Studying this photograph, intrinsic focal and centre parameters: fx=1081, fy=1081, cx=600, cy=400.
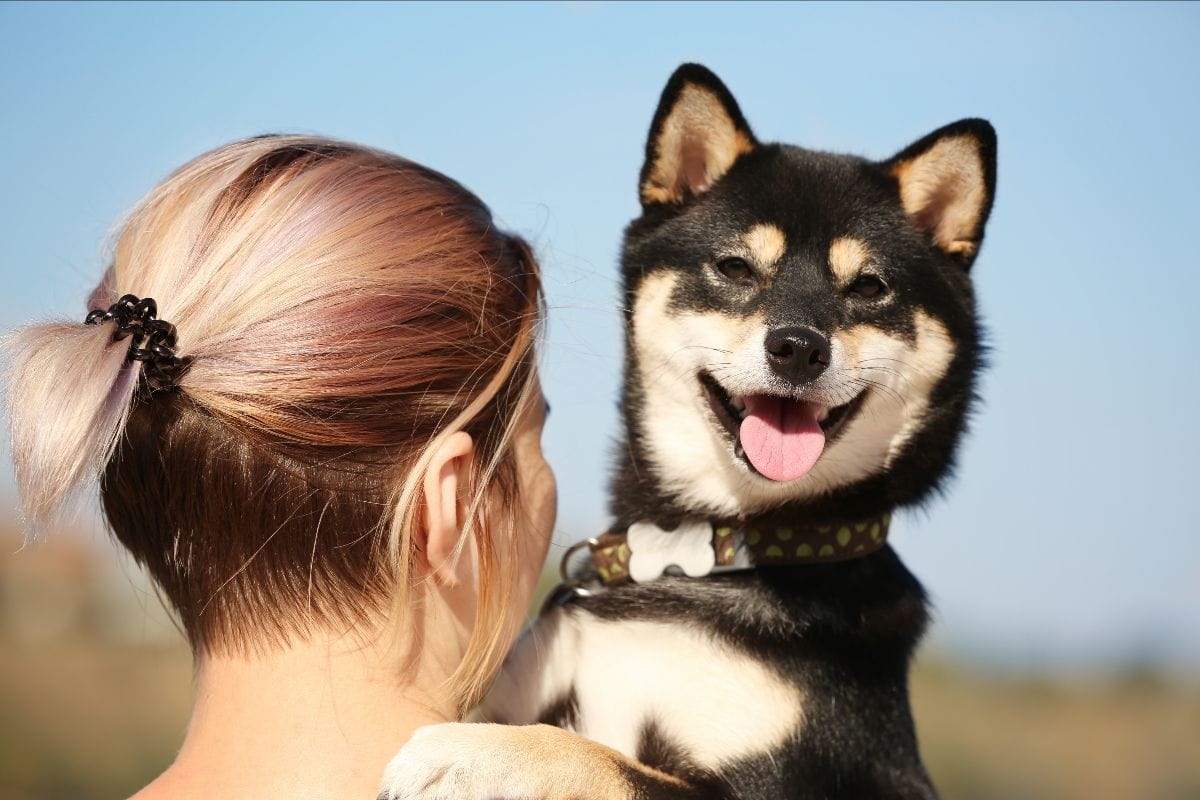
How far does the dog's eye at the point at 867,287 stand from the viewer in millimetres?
2850

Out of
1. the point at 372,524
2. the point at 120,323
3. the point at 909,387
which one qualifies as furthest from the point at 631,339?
the point at 120,323

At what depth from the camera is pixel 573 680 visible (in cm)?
246

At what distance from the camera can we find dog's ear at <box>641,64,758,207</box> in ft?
9.55

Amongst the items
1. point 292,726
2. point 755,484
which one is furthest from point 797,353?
point 292,726

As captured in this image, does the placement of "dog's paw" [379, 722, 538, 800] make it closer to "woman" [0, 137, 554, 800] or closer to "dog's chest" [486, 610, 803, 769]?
"woman" [0, 137, 554, 800]

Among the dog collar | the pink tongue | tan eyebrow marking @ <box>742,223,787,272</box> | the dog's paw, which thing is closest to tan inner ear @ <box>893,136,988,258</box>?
tan eyebrow marking @ <box>742,223,787,272</box>

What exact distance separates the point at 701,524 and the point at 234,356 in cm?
131

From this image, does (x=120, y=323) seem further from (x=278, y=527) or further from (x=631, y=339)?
(x=631, y=339)

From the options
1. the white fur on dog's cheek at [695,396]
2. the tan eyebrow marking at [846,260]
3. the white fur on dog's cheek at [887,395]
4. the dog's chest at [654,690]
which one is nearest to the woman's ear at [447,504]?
the dog's chest at [654,690]

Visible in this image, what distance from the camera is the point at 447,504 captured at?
1815mm

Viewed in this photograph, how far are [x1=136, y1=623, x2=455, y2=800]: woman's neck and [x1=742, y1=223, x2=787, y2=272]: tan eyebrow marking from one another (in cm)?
152

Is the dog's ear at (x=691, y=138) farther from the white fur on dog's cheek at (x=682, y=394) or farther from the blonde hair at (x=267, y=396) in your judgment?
the blonde hair at (x=267, y=396)

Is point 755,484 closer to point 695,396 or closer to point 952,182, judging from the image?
point 695,396

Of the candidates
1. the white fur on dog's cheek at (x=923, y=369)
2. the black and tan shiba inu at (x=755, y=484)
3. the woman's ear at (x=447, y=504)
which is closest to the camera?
the woman's ear at (x=447, y=504)
